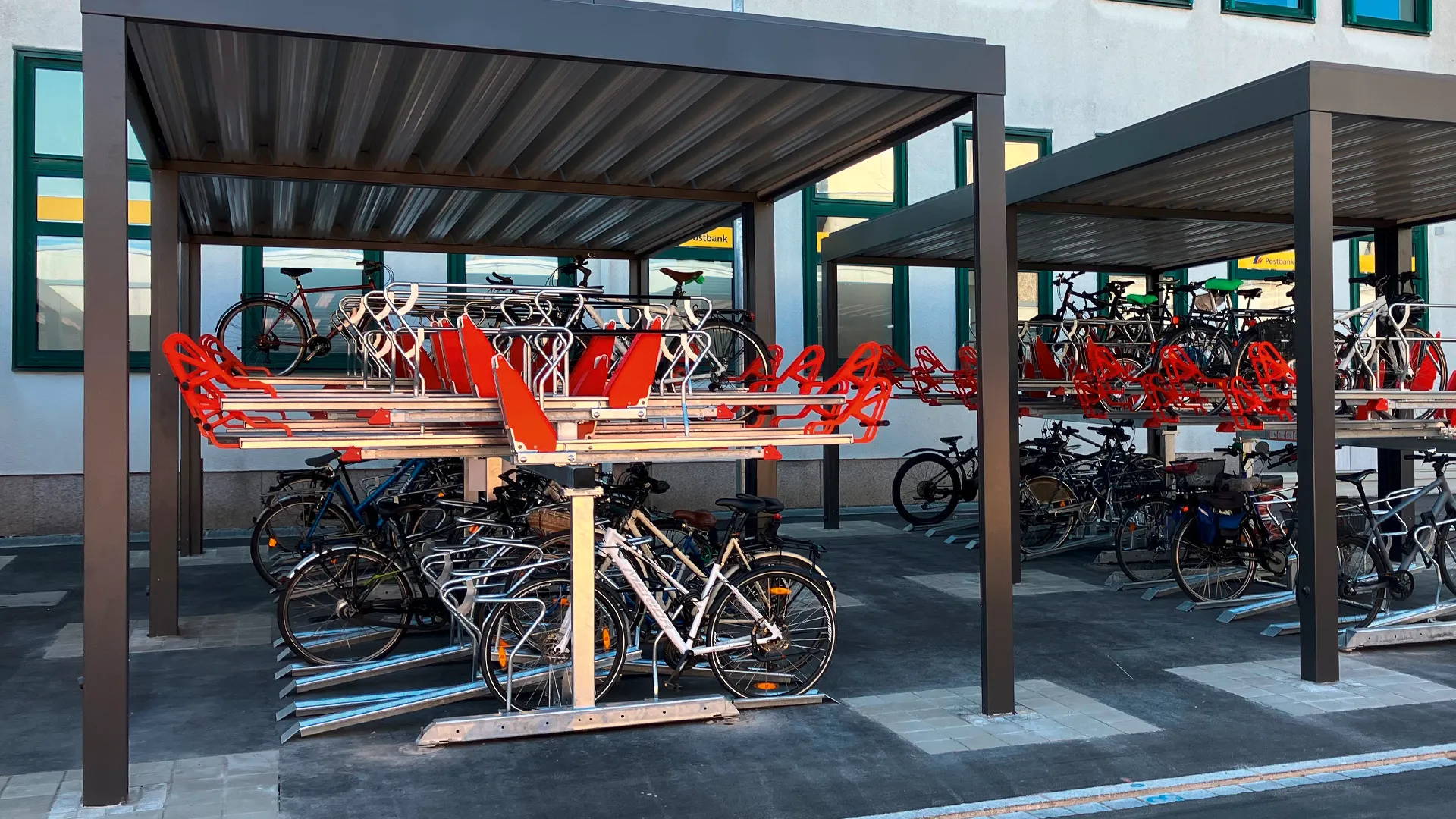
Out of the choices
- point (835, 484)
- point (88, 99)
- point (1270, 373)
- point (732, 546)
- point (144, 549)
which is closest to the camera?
point (88, 99)

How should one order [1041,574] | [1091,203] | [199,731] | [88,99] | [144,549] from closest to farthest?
[88,99]
[199,731]
[1091,203]
[1041,574]
[144,549]

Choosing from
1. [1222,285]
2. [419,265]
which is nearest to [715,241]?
[419,265]

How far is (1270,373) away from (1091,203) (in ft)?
5.84

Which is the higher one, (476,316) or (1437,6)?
(1437,6)

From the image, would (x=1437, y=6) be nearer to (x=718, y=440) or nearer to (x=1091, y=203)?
(x=1091, y=203)

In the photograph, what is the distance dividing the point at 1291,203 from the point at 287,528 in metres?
7.75

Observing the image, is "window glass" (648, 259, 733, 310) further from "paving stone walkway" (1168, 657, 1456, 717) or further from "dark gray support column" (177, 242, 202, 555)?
"paving stone walkway" (1168, 657, 1456, 717)

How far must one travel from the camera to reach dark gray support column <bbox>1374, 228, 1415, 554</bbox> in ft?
32.2

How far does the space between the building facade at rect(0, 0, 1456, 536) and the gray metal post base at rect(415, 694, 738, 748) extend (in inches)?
278

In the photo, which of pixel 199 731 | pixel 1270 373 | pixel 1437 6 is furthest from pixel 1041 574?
pixel 1437 6

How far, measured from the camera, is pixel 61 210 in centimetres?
1126

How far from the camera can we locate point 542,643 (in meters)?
5.23

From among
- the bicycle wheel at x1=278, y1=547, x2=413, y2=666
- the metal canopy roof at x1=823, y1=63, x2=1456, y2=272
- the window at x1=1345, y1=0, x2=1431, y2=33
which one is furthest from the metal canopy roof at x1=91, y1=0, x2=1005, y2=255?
the window at x1=1345, y1=0, x2=1431, y2=33

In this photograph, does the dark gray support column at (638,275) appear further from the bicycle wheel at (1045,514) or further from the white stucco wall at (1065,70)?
the bicycle wheel at (1045,514)
